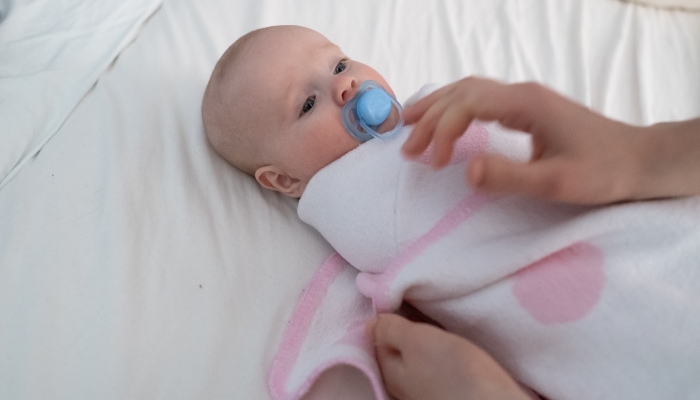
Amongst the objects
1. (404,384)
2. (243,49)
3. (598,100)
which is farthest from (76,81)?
(598,100)

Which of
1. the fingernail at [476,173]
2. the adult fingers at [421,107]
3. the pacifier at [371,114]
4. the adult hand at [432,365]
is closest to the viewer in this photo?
the fingernail at [476,173]

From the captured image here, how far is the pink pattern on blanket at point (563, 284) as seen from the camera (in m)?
0.60

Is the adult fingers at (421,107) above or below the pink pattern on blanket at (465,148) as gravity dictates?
above

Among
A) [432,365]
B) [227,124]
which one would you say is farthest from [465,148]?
[227,124]

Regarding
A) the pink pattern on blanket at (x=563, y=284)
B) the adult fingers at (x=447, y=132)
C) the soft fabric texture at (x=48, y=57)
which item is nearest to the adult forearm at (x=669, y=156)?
the pink pattern on blanket at (x=563, y=284)

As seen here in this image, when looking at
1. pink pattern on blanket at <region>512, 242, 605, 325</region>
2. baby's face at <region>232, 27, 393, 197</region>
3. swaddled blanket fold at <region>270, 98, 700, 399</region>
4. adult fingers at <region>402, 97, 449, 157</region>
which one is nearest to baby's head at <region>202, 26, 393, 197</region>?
baby's face at <region>232, 27, 393, 197</region>

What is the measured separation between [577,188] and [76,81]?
3.12ft

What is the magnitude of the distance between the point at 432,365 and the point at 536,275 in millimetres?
178

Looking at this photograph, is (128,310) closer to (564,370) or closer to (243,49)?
(243,49)

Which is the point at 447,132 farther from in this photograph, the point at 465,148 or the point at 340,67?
the point at 340,67

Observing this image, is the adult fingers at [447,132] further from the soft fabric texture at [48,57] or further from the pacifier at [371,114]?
the soft fabric texture at [48,57]

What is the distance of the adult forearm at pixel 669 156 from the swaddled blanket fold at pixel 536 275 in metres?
0.05

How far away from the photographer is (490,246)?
25.7 inches

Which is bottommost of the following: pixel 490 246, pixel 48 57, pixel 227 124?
pixel 490 246
